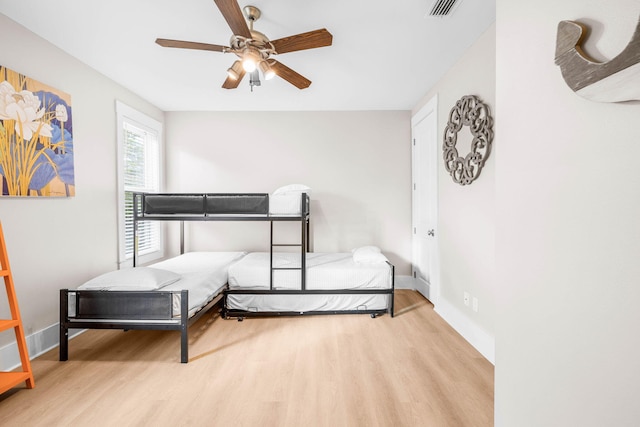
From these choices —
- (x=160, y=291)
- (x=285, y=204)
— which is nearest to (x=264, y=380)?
(x=160, y=291)

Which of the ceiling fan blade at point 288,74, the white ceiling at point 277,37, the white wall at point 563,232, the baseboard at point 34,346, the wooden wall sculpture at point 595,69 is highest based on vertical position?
the white ceiling at point 277,37

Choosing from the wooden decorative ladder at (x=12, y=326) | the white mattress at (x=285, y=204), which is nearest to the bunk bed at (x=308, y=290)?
the white mattress at (x=285, y=204)

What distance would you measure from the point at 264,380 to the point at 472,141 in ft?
7.69

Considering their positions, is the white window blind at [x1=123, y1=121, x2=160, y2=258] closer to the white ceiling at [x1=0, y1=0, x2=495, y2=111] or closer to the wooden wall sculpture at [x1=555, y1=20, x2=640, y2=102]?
the white ceiling at [x1=0, y1=0, x2=495, y2=111]

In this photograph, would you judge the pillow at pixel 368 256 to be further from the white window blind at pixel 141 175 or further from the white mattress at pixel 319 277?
the white window blind at pixel 141 175

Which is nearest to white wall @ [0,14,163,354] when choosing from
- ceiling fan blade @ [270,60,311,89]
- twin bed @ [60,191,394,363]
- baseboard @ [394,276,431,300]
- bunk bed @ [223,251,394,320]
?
twin bed @ [60,191,394,363]

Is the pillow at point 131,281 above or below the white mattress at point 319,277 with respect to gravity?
above

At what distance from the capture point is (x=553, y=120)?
80 cm

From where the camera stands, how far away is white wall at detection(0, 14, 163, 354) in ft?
6.89

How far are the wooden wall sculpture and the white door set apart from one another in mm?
2523

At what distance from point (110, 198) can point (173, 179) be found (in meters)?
1.09

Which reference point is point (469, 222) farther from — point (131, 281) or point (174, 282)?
point (131, 281)

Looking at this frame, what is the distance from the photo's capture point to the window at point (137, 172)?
3.18m

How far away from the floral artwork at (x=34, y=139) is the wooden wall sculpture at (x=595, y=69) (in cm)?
299
